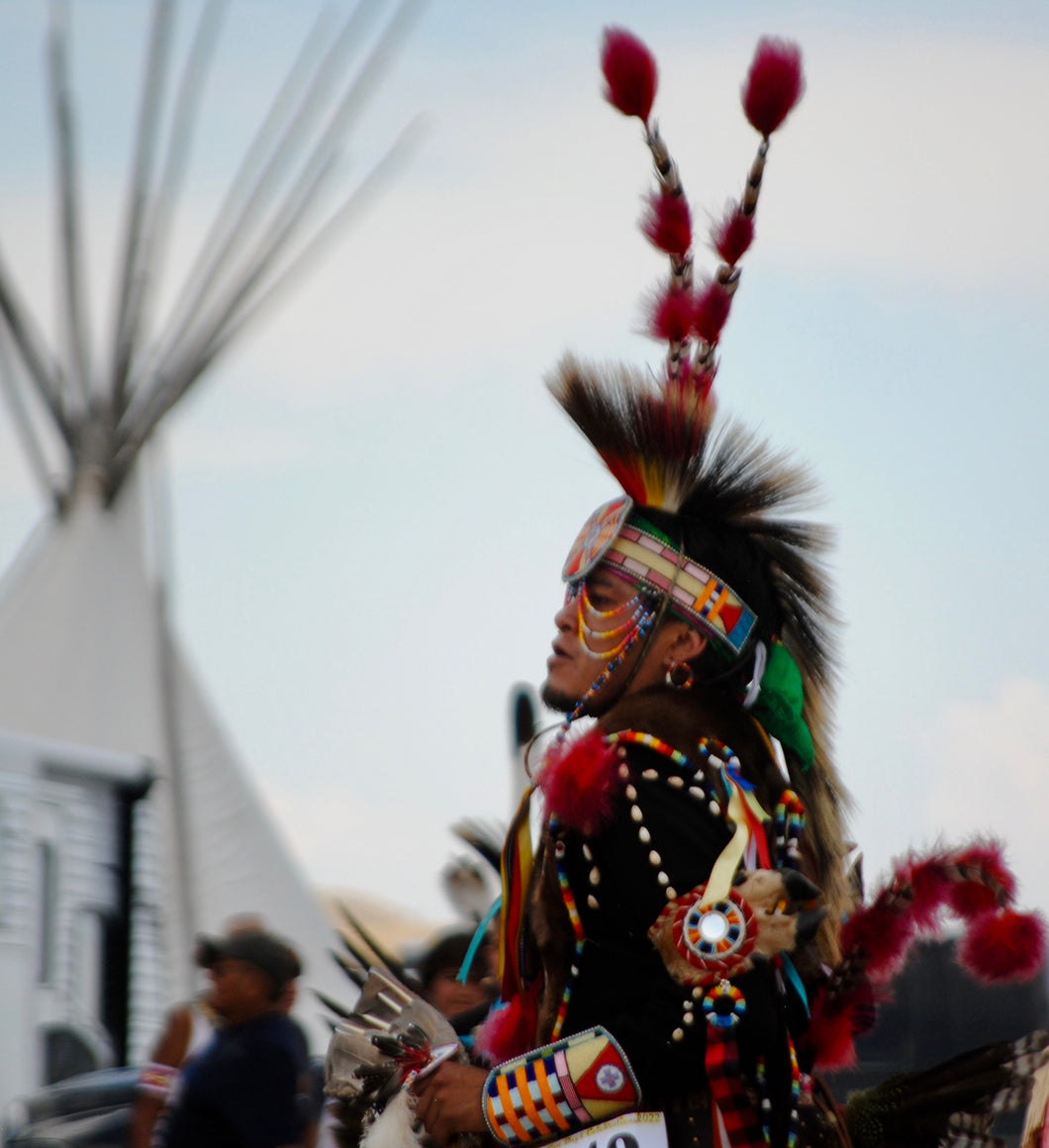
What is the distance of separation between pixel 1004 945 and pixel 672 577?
78 centimetres

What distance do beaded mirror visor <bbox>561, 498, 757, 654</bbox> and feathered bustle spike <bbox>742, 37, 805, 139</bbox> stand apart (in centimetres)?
70

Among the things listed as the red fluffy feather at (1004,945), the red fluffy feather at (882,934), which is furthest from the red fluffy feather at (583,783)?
the red fluffy feather at (1004,945)

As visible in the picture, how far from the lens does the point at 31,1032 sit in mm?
7516

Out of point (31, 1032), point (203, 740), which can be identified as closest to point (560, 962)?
point (31, 1032)

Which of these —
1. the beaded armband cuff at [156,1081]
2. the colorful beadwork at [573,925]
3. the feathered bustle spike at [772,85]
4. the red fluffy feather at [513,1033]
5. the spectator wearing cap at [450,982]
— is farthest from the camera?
the beaded armband cuff at [156,1081]

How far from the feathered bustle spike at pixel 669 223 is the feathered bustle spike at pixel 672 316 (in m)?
0.09

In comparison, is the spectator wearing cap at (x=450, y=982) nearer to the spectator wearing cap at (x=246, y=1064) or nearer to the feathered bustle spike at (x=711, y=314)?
the spectator wearing cap at (x=246, y=1064)

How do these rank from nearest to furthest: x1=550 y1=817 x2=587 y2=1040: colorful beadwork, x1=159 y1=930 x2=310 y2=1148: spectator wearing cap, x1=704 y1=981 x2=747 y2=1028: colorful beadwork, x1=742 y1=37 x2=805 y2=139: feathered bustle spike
A: x1=704 y1=981 x2=747 y2=1028: colorful beadwork → x1=550 y1=817 x2=587 y2=1040: colorful beadwork → x1=742 y1=37 x2=805 y2=139: feathered bustle spike → x1=159 y1=930 x2=310 y2=1148: spectator wearing cap

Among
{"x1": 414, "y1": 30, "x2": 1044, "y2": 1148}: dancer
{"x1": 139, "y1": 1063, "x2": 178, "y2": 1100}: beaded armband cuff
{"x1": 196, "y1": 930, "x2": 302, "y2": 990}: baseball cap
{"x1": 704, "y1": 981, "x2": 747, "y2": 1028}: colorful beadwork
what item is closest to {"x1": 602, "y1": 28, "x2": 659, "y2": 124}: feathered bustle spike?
{"x1": 414, "y1": 30, "x2": 1044, "y2": 1148}: dancer

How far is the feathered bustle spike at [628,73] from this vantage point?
299 cm

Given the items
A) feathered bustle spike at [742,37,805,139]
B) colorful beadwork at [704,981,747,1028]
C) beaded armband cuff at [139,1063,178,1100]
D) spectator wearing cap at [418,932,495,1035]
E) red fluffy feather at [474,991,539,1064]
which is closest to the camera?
colorful beadwork at [704,981,747,1028]

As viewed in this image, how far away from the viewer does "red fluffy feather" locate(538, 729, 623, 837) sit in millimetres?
2529

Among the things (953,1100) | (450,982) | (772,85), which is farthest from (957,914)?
(450,982)

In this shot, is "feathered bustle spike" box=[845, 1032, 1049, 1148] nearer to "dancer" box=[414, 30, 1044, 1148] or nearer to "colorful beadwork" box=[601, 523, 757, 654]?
"dancer" box=[414, 30, 1044, 1148]
